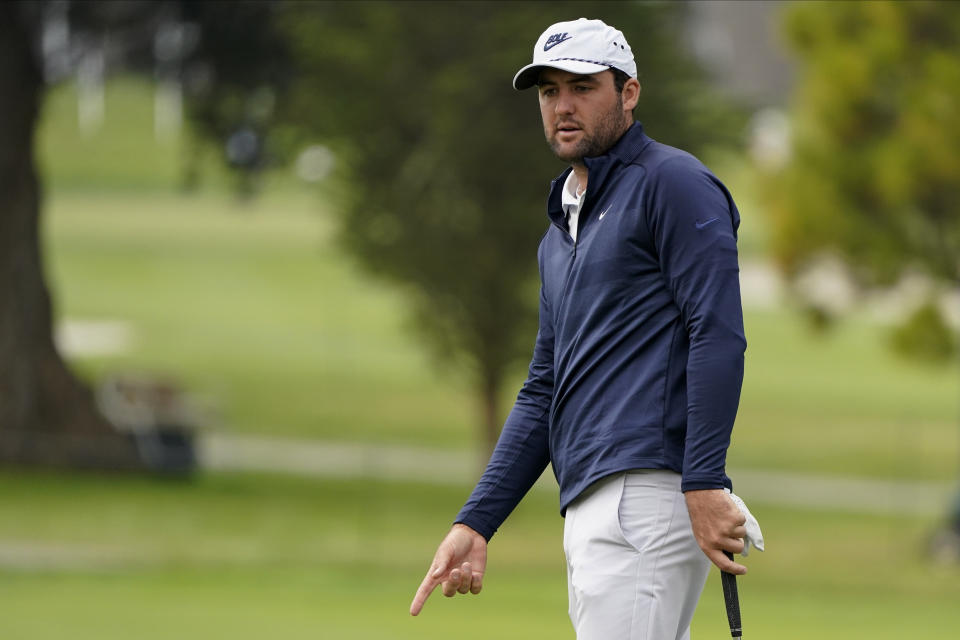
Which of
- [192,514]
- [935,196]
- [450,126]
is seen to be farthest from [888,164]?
[192,514]

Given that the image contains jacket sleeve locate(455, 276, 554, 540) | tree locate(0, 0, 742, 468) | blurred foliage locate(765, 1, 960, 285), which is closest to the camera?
jacket sleeve locate(455, 276, 554, 540)

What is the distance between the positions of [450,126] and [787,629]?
29.5ft

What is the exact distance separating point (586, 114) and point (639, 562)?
3.26 feet

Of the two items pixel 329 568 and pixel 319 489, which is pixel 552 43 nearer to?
pixel 329 568

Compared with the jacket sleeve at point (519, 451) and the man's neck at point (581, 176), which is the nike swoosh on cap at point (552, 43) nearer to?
the man's neck at point (581, 176)

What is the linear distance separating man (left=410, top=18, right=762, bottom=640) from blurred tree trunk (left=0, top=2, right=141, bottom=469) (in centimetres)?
1845

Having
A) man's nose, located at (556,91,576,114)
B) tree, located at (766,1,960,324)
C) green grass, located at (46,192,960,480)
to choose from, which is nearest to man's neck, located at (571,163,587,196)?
man's nose, located at (556,91,576,114)

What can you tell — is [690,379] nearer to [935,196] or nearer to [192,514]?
[935,196]

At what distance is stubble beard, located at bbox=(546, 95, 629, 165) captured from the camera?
12.4ft

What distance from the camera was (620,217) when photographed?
367 cm

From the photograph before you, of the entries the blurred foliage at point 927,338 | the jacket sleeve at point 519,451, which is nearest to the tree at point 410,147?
the blurred foliage at point 927,338

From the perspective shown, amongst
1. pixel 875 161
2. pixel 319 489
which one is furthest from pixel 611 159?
pixel 319 489

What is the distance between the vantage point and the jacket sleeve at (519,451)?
4078 millimetres

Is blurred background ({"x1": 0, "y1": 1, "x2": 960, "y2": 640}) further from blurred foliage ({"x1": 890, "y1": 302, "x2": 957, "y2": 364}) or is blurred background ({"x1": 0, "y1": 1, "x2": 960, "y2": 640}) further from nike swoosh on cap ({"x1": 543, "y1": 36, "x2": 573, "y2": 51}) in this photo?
nike swoosh on cap ({"x1": 543, "y1": 36, "x2": 573, "y2": 51})
